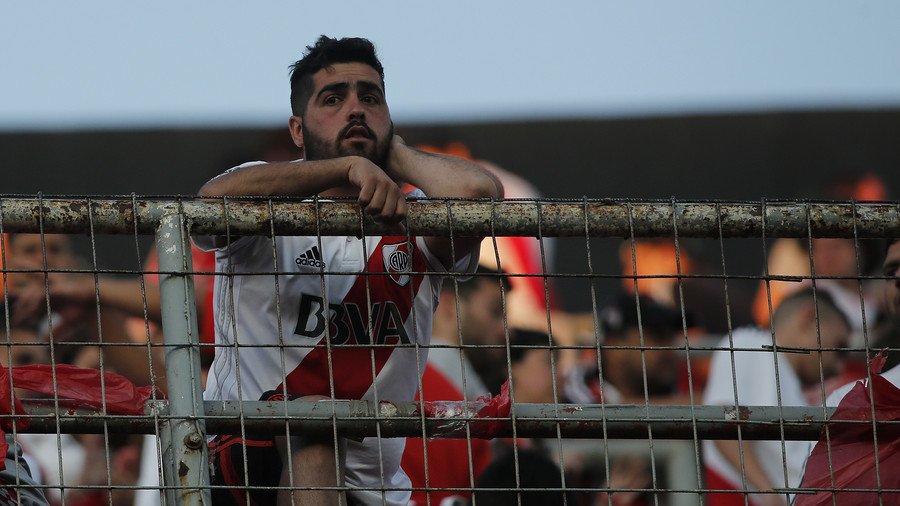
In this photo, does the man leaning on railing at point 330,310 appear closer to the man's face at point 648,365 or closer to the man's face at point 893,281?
the man's face at point 893,281

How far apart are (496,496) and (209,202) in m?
2.77

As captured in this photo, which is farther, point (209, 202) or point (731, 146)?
point (731, 146)

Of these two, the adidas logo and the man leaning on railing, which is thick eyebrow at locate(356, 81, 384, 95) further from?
the adidas logo

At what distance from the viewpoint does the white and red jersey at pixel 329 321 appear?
4.34m

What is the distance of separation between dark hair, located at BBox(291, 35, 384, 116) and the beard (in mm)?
221

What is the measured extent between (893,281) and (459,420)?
1898mm

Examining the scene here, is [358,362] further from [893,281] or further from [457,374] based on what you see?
[457,374]

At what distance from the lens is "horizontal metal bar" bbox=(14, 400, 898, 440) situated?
11.7 feet

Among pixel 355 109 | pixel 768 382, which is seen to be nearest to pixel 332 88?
pixel 355 109

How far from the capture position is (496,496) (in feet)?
19.9

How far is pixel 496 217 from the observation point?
3.71 metres

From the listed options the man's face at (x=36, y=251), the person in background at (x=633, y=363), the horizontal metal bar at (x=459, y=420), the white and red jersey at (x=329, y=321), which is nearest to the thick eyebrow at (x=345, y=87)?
the white and red jersey at (x=329, y=321)

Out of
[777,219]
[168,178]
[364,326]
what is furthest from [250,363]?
[168,178]

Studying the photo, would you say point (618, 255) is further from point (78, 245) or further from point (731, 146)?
point (78, 245)
